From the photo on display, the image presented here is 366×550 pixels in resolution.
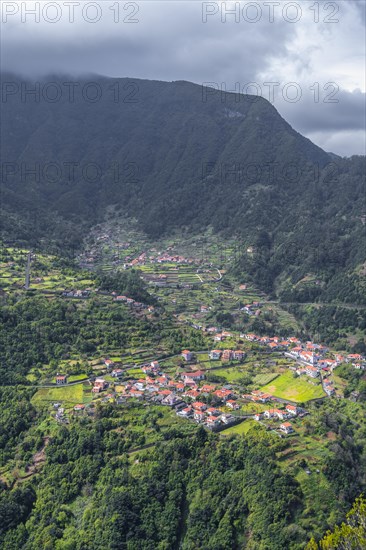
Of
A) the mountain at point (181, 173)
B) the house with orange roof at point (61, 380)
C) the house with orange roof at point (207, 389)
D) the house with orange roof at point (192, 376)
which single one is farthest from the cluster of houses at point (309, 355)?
the house with orange roof at point (61, 380)

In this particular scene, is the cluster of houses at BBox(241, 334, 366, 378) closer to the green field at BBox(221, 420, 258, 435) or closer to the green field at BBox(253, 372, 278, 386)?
the green field at BBox(253, 372, 278, 386)

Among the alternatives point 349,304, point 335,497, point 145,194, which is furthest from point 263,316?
point 145,194

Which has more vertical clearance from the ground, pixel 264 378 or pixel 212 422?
pixel 264 378

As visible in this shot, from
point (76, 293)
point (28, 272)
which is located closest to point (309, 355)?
point (76, 293)

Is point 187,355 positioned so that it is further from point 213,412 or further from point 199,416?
point 199,416

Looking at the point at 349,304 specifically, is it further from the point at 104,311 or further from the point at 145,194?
the point at 145,194

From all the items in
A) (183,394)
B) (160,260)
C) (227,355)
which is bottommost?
(183,394)
